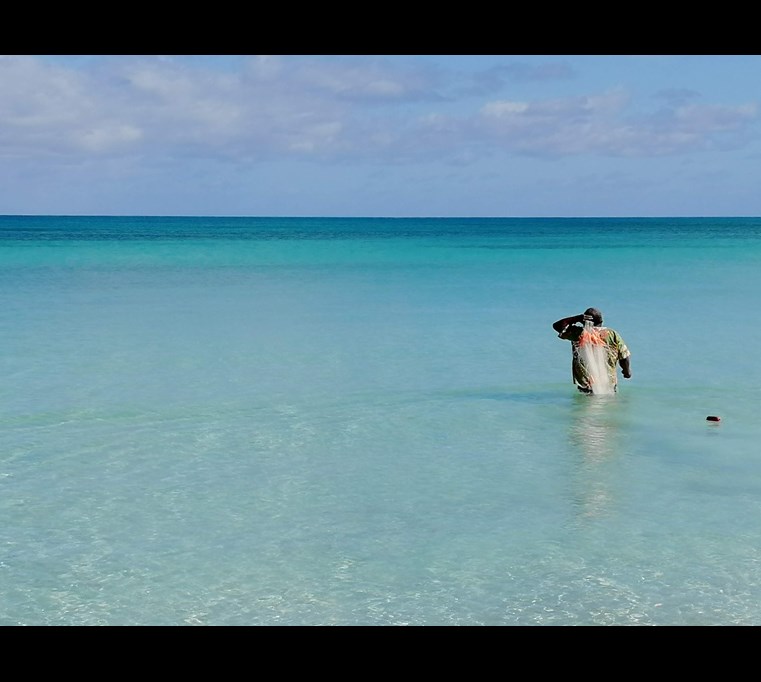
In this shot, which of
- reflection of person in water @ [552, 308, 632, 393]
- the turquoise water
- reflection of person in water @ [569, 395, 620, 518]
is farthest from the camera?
reflection of person in water @ [552, 308, 632, 393]

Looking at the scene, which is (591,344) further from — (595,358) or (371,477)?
(371,477)

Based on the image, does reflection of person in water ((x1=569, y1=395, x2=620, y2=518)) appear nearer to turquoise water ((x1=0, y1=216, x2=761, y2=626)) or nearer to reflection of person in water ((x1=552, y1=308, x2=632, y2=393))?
turquoise water ((x1=0, y1=216, x2=761, y2=626))

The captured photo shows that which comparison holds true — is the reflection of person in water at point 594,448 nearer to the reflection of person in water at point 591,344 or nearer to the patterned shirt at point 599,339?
the reflection of person in water at point 591,344

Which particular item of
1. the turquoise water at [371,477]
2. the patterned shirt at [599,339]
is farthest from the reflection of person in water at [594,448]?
the patterned shirt at [599,339]

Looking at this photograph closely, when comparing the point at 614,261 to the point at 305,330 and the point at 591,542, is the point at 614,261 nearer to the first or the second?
the point at 305,330

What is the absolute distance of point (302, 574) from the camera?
5.27 metres

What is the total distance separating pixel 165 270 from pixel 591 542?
88.4 ft

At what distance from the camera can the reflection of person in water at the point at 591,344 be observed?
372 inches

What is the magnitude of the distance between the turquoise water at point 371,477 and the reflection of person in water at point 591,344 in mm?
257

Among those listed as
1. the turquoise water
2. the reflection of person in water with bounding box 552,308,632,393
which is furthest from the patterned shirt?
the turquoise water

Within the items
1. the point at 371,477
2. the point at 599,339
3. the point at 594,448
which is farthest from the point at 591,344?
the point at 371,477

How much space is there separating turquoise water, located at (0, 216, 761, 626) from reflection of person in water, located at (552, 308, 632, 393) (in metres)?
0.26

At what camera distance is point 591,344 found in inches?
375

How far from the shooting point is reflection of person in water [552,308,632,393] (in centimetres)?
945
